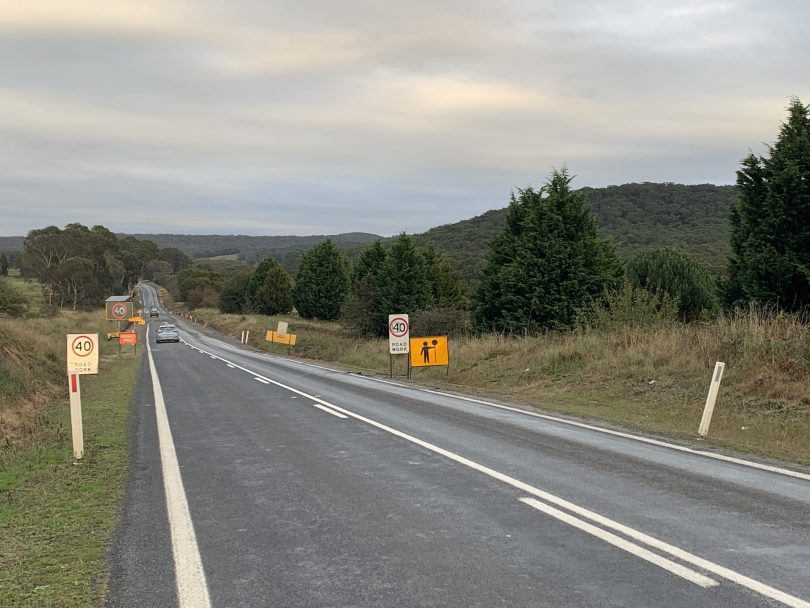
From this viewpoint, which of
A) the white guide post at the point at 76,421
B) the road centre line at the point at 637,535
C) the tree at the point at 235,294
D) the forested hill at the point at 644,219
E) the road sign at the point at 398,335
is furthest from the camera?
the tree at the point at 235,294

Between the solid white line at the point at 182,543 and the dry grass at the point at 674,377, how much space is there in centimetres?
773

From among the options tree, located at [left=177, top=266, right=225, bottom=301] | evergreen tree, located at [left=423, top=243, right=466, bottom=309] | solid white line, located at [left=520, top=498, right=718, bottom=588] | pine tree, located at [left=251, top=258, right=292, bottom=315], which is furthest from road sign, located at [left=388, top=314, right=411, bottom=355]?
tree, located at [left=177, top=266, right=225, bottom=301]

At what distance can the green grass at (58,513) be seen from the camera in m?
4.43

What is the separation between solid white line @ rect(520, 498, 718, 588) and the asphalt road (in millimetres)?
19

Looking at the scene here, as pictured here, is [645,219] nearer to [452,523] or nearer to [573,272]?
[573,272]

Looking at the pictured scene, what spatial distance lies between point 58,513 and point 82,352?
4115 mm

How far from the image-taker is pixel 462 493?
261 inches

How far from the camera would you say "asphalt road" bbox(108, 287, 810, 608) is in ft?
13.8

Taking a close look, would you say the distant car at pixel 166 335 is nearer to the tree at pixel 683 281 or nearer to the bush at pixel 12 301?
the bush at pixel 12 301

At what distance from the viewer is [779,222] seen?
21500mm

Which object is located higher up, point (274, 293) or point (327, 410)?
point (274, 293)

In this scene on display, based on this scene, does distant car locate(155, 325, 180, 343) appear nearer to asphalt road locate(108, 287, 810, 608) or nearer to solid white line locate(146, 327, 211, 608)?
asphalt road locate(108, 287, 810, 608)

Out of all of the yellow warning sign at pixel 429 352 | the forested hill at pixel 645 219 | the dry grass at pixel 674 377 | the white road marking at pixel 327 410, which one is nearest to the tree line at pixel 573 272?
the dry grass at pixel 674 377

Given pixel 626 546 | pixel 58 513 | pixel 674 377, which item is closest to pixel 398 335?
pixel 674 377
